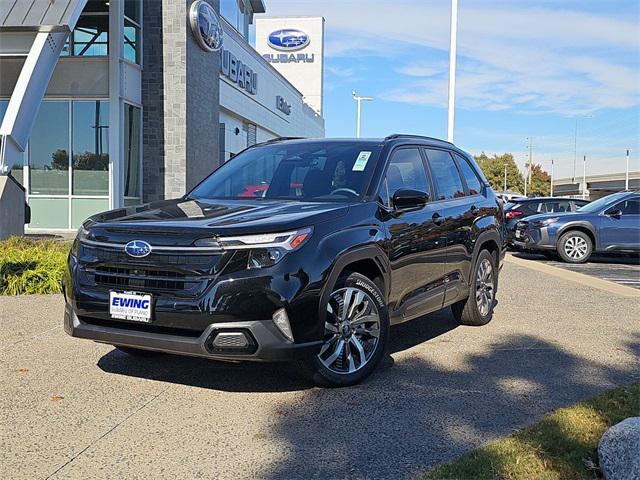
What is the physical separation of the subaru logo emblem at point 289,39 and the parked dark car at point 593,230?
46.4 metres

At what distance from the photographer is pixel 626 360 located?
564 cm

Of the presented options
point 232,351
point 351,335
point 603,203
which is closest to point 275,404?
point 232,351

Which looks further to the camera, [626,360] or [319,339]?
[626,360]

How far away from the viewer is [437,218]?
19.0ft

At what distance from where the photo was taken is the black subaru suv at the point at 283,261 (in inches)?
158

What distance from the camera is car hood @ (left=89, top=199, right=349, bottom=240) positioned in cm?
415

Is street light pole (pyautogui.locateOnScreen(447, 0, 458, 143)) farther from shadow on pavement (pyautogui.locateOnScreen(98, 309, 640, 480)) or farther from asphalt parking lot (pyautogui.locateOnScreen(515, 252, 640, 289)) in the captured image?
shadow on pavement (pyautogui.locateOnScreen(98, 309, 640, 480))

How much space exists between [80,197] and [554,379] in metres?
14.4

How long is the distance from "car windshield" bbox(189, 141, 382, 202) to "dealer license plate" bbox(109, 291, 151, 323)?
1523mm

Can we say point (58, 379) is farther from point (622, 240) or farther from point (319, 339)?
point (622, 240)

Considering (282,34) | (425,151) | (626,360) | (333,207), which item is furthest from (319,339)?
(282,34)

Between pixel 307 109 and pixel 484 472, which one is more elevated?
pixel 307 109

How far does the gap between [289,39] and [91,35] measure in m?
42.2

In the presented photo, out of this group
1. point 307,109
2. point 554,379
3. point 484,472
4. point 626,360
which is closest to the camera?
point 484,472
